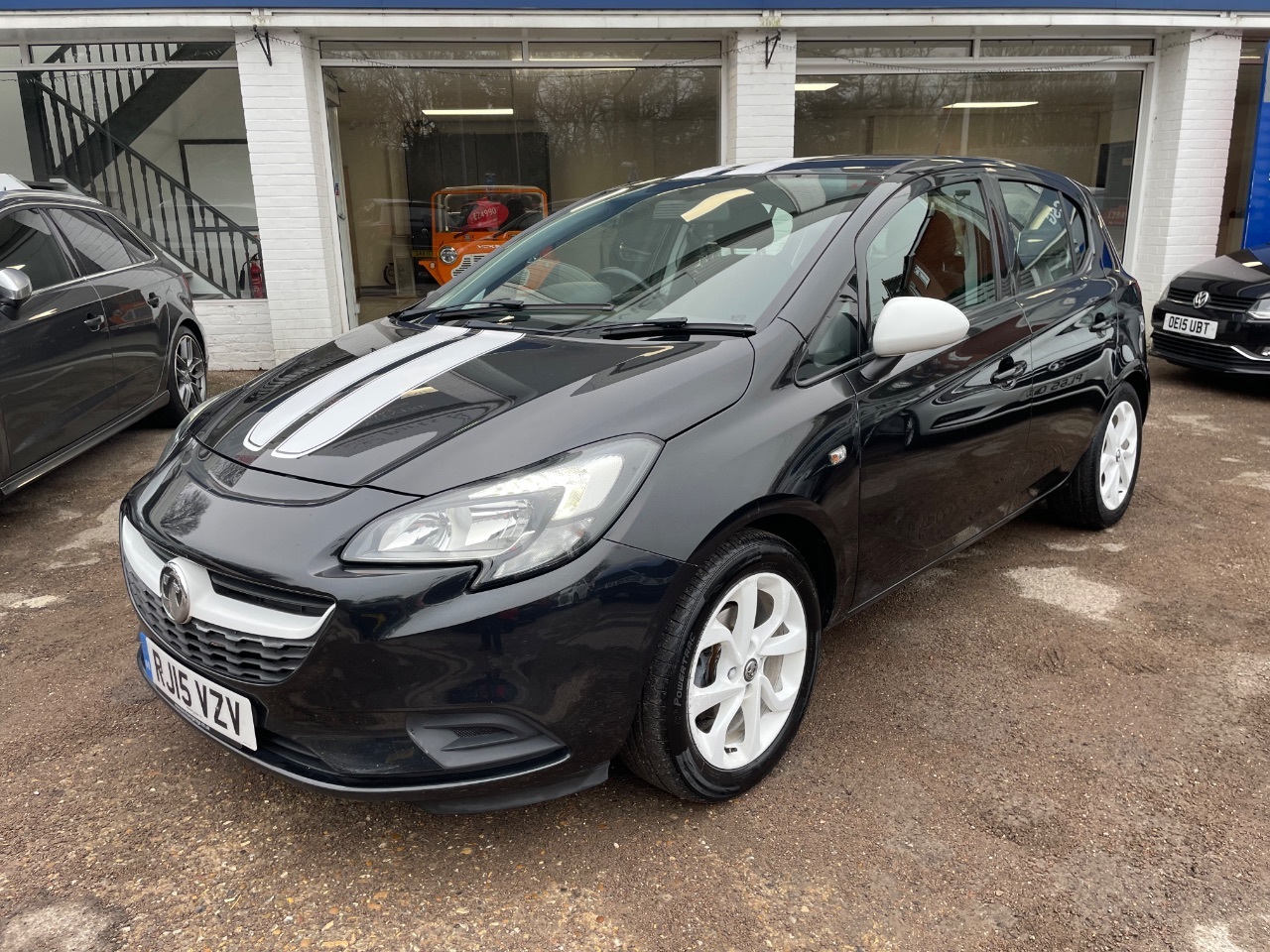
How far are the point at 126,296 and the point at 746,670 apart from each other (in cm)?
457

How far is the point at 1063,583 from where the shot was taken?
368 cm

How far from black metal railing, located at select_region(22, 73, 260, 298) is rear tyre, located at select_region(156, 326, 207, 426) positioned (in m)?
2.53

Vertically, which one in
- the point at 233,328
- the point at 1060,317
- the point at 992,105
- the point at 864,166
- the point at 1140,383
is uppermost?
the point at 992,105

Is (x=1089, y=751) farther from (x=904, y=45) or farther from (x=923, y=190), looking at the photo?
(x=904, y=45)

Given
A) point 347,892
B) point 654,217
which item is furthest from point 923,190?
point 347,892

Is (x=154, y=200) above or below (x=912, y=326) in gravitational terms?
above

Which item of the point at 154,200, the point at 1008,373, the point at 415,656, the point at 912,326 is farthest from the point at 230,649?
the point at 154,200

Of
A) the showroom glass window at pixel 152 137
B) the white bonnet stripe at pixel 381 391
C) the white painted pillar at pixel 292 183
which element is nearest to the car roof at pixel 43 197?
the white painted pillar at pixel 292 183

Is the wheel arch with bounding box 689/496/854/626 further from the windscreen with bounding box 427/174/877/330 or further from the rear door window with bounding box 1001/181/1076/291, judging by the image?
the rear door window with bounding box 1001/181/1076/291

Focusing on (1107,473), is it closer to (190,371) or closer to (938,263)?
(938,263)

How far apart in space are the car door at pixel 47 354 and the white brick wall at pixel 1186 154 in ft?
28.3

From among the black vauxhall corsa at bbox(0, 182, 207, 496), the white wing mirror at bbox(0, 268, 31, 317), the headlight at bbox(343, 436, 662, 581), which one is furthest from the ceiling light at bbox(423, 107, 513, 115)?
the headlight at bbox(343, 436, 662, 581)

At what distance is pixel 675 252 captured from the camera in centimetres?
295

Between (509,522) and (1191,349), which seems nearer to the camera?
(509,522)
